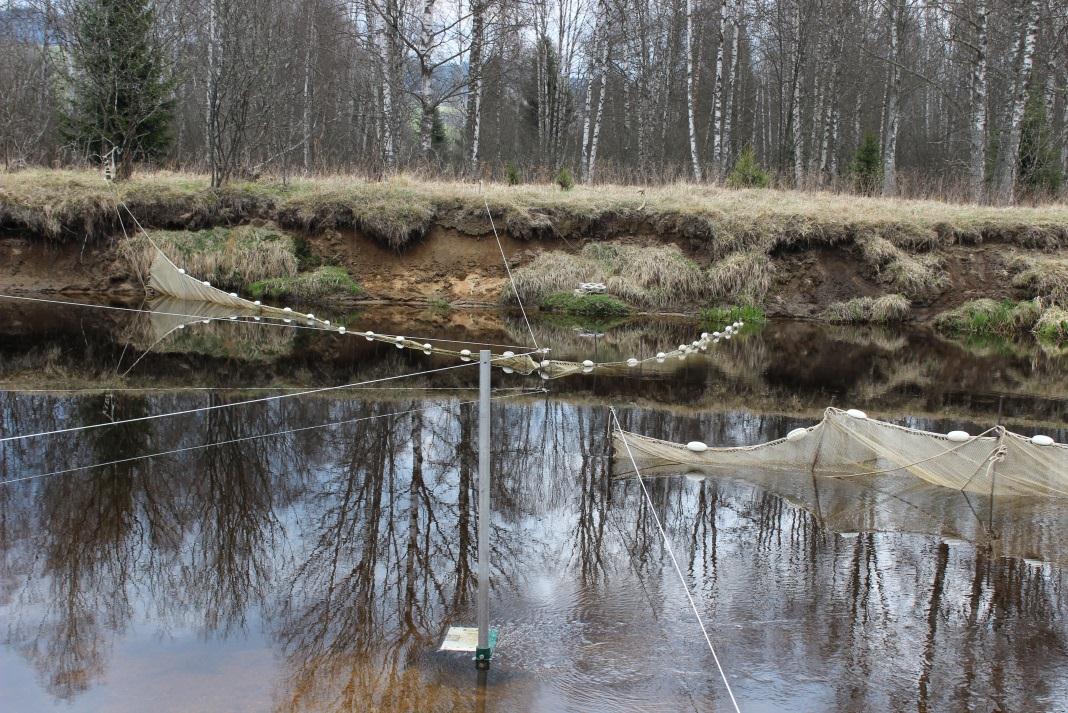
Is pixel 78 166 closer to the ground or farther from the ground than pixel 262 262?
farther from the ground

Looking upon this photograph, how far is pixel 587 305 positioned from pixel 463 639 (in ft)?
48.0

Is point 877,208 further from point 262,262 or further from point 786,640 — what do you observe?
point 786,640

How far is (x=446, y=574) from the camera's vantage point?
6043mm

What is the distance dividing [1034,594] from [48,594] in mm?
6703

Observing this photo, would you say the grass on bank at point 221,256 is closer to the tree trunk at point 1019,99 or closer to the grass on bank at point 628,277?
the grass on bank at point 628,277

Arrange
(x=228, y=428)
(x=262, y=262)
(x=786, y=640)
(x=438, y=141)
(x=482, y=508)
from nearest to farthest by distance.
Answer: (x=482, y=508) < (x=786, y=640) < (x=228, y=428) < (x=262, y=262) < (x=438, y=141)

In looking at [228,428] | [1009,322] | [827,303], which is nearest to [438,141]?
[827,303]

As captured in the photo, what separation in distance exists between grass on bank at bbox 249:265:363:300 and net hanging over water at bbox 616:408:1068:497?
12526mm

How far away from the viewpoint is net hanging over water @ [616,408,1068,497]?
7812 mm

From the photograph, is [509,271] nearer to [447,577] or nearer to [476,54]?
[476,54]

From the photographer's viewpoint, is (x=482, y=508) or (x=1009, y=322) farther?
(x=1009, y=322)

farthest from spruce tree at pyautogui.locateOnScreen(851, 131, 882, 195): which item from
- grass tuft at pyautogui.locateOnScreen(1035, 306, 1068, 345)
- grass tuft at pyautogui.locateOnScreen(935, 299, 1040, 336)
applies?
grass tuft at pyautogui.locateOnScreen(1035, 306, 1068, 345)

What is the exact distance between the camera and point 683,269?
65.6ft

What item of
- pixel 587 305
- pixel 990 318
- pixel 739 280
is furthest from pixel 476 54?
pixel 990 318
